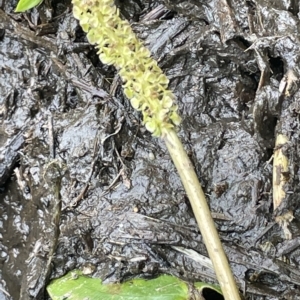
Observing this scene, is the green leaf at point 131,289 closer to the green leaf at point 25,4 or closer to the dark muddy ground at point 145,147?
the dark muddy ground at point 145,147

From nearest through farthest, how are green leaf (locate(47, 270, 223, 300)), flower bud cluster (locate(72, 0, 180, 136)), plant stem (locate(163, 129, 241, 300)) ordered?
flower bud cluster (locate(72, 0, 180, 136)), plant stem (locate(163, 129, 241, 300)), green leaf (locate(47, 270, 223, 300))

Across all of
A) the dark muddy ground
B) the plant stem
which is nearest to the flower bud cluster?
the plant stem

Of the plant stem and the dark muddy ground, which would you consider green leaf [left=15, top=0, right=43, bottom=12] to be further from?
the plant stem

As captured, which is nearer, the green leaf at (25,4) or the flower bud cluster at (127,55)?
the flower bud cluster at (127,55)

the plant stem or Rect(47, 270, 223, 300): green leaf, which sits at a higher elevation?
the plant stem

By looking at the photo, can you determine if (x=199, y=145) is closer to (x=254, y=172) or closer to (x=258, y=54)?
(x=254, y=172)

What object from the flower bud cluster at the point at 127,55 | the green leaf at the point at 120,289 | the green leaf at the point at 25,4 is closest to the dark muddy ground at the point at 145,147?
the green leaf at the point at 120,289
